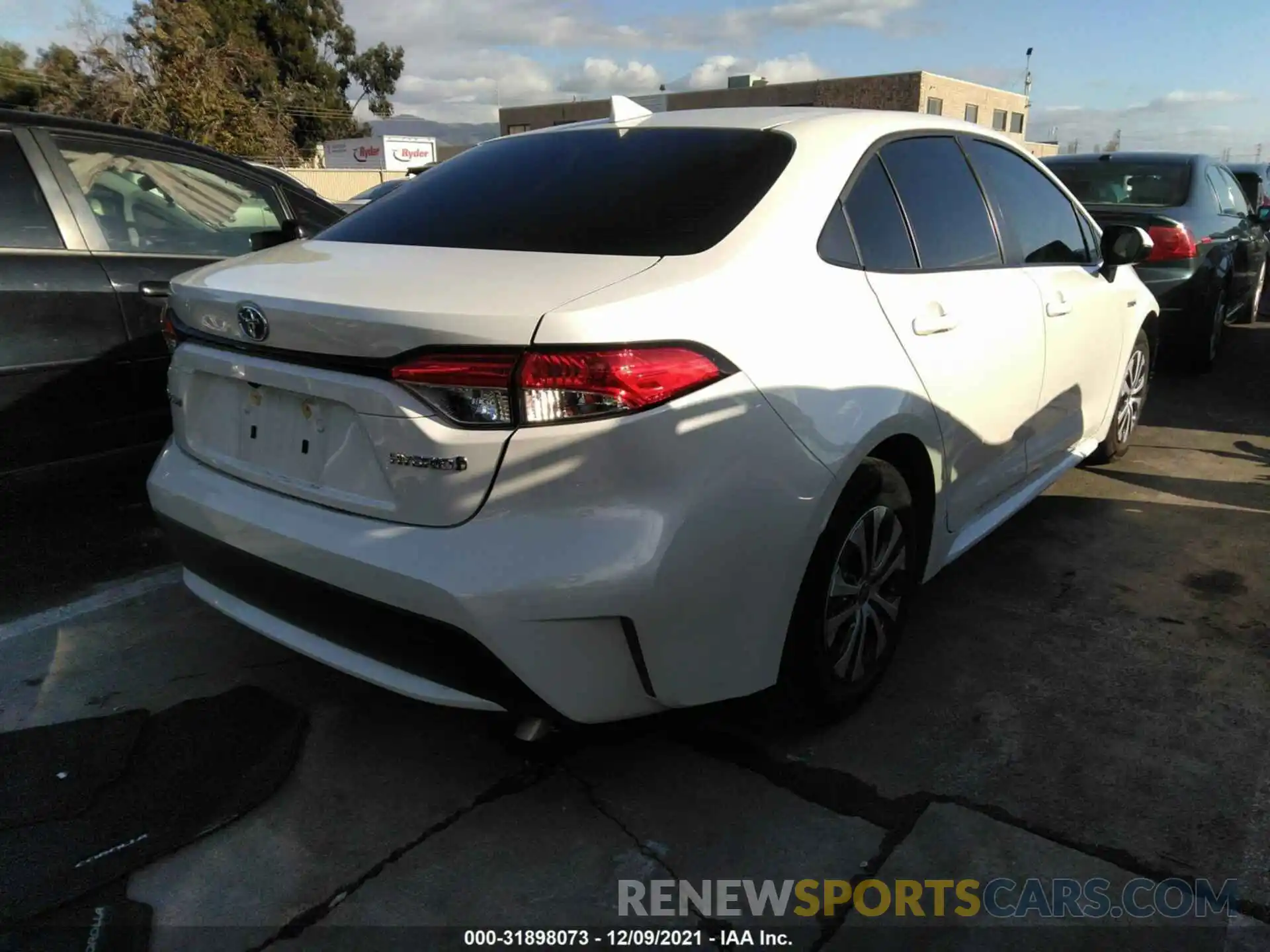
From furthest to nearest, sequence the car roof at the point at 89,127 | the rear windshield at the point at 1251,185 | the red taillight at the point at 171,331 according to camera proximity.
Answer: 1. the rear windshield at the point at 1251,185
2. the car roof at the point at 89,127
3. the red taillight at the point at 171,331

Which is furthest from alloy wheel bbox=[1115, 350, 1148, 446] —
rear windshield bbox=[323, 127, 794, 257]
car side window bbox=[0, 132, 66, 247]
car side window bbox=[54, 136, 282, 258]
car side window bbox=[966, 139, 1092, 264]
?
car side window bbox=[0, 132, 66, 247]

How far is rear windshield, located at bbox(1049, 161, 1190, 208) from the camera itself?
22.4ft

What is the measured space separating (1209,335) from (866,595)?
18.4 feet

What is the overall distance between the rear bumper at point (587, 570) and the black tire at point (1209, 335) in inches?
231

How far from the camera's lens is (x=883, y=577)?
2.65 meters

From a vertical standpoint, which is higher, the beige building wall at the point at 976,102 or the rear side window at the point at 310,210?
the beige building wall at the point at 976,102

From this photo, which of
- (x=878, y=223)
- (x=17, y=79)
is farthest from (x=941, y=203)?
(x=17, y=79)

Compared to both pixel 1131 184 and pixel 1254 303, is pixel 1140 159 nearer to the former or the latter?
pixel 1131 184

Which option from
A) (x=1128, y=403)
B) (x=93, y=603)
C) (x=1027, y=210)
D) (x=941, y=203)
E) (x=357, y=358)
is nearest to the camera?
(x=357, y=358)

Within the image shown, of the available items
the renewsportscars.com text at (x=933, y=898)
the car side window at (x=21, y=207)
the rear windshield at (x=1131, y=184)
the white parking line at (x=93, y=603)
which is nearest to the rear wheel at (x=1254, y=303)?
the rear windshield at (x=1131, y=184)

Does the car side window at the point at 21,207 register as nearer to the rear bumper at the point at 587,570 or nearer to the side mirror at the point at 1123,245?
the rear bumper at the point at 587,570

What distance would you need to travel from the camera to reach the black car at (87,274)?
11.7 feet

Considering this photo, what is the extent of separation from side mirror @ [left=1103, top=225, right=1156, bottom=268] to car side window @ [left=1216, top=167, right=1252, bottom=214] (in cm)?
455

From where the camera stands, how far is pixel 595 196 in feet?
8.20
